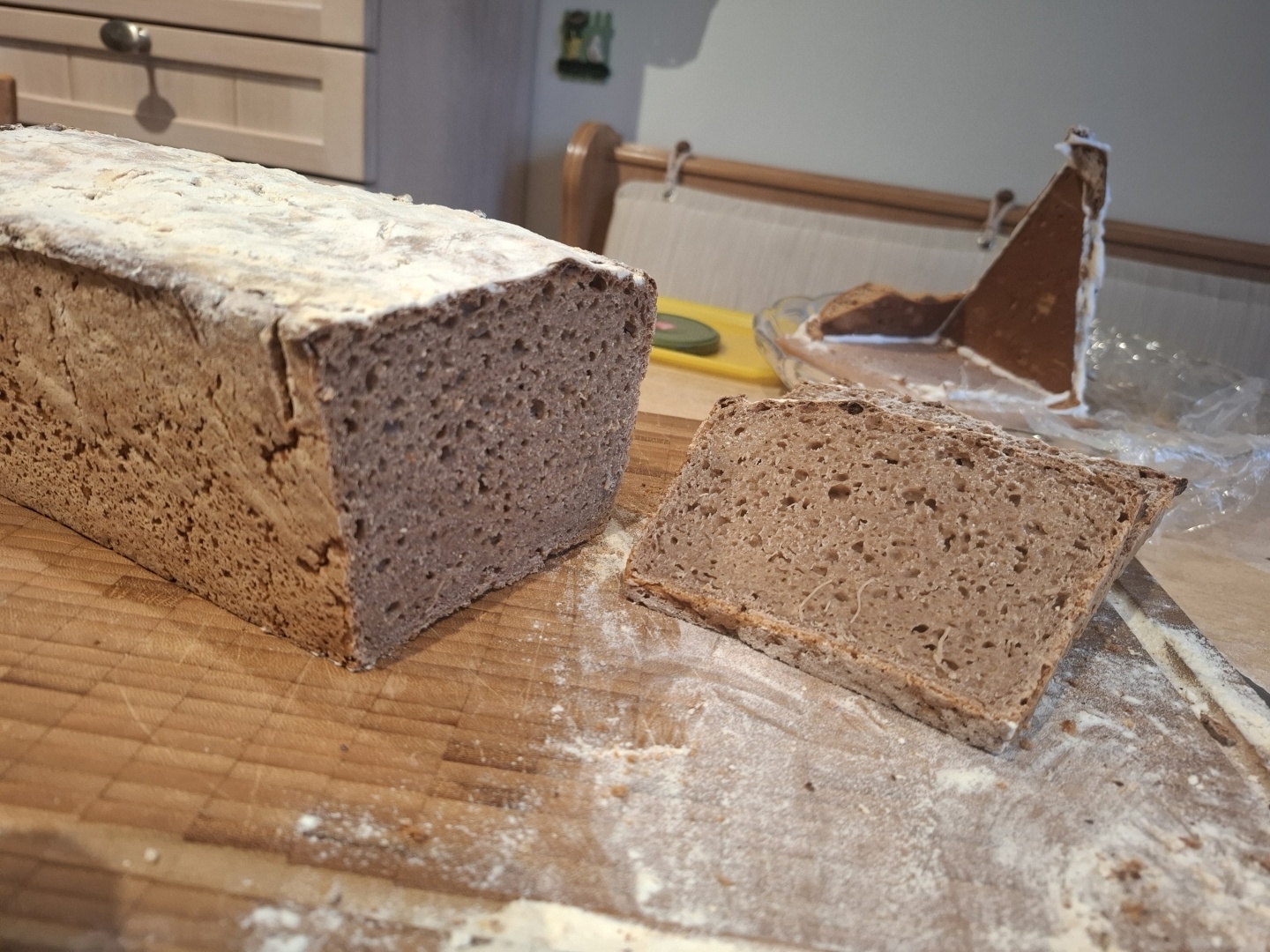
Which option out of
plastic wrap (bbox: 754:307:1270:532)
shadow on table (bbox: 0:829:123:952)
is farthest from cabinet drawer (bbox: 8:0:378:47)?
shadow on table (bbox: 0:829:123:952)

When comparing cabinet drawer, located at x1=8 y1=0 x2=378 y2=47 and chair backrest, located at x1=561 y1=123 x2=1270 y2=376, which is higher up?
cabinet drawer, located at x1=8 y1=0 x2=378 y2=47

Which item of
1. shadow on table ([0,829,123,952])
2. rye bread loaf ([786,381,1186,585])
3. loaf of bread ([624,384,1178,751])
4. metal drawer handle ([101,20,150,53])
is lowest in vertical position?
shadow on table ([0,829,123,952])

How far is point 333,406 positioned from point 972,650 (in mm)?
1276

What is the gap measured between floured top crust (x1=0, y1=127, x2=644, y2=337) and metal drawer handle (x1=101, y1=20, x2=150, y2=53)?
4.98 ft

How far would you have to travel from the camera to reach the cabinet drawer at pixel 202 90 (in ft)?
10.5

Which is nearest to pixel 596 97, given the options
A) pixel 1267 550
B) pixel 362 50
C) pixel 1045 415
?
pixel 362 50

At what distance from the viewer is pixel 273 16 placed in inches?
123

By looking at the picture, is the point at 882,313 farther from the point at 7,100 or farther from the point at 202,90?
the point at 7,100

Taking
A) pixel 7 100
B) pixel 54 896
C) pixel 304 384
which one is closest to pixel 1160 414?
pixel 304 384

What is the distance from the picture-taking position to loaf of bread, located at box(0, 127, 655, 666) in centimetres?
142

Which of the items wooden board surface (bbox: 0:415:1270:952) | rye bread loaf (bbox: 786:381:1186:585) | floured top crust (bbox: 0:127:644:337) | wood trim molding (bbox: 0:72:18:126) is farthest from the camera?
wood trim molding (bbox: 0:72:18:126)

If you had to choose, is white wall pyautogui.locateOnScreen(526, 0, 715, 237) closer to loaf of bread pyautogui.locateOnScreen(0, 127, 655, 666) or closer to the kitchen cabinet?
the kitchen cabinet

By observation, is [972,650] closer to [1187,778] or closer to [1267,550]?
[1187,778]

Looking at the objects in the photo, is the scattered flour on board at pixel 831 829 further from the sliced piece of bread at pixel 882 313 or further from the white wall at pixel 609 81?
the white wall at pixel 609 81
